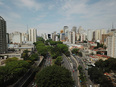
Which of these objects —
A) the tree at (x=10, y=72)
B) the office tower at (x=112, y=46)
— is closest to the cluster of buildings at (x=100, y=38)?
the office tower at (x=112, y=46)

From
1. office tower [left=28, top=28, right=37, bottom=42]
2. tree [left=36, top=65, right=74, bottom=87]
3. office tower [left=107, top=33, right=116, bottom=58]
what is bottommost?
tree [left=36, top=65, right=74, bottom=87]

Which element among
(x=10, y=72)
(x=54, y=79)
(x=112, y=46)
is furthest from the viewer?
(x=112, y=46)

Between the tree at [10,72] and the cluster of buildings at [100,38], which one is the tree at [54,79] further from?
the cluster of buildings at [100,38]

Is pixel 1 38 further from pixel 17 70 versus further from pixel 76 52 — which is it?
pixel 76 52

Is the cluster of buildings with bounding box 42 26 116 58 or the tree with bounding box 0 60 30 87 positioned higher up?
the cluster of buildings with bounding box 42 26 116 58

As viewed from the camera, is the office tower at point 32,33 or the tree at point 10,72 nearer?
the tree at point 10,72

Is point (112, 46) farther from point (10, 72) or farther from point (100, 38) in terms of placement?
point (100, 38)

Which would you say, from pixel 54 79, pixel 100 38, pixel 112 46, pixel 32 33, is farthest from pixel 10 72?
pixel 100 38

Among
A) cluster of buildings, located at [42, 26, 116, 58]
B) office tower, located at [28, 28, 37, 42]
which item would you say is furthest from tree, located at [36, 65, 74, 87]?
office tower, located at [28, 28, 37, 42]

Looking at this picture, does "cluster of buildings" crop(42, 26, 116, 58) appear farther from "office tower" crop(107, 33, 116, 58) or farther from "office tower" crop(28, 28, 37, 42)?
"office tower" crop(28, 28, 37, 42)

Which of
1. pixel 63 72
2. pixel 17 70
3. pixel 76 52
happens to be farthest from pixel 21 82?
pixel 76 52

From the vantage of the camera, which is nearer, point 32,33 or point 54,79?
point 54,79
